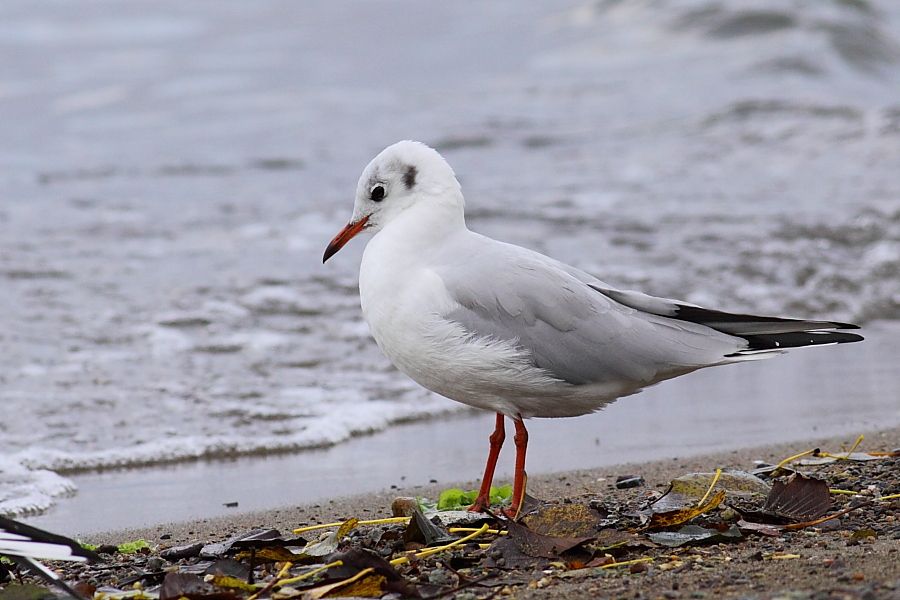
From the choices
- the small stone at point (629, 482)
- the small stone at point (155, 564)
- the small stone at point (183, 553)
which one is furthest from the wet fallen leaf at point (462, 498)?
the small stone at point (155, 564)

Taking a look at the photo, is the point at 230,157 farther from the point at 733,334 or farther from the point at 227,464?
the point at 733,334

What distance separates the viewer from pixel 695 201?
12.2 m

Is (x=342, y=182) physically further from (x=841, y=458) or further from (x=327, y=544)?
(x=327, y=544)

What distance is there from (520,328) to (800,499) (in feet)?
3.68

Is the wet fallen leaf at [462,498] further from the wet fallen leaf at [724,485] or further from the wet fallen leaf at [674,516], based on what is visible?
the wet fallen leaf at [674,516]

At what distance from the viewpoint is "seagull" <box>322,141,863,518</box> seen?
4344 mm

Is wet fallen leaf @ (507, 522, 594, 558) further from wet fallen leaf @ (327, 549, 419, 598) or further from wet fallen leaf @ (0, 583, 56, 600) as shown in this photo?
wet fallen leaf @ (0, 583, 56, 600)

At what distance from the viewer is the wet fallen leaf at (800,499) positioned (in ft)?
13.2

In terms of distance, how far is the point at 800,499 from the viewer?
4.07 meters

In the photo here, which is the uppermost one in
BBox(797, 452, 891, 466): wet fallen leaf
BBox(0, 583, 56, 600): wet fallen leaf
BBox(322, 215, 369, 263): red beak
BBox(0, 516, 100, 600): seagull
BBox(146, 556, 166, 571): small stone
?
BBox(322, 215, 369, 263): red beak

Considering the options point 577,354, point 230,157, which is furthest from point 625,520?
point 230,157

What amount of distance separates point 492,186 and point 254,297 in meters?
4.80

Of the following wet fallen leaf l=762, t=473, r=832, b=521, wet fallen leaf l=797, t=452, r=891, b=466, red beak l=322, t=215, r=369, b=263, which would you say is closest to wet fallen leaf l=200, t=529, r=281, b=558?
red beak l=322, t=215, r=369, b=263

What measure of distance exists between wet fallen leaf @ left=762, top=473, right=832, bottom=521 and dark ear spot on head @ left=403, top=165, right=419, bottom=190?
1.76 meters
